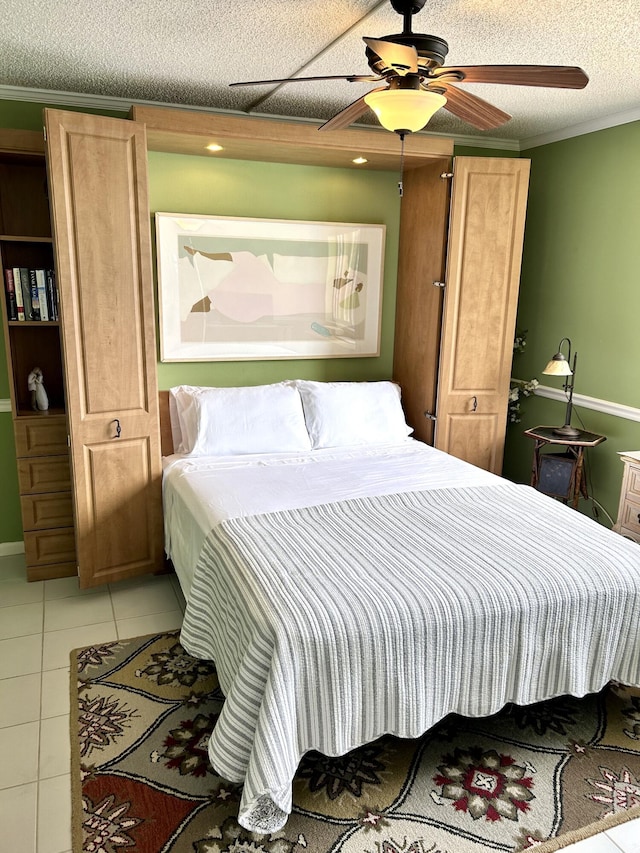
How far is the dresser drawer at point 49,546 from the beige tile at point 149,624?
0.64 m

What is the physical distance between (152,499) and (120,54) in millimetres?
2050

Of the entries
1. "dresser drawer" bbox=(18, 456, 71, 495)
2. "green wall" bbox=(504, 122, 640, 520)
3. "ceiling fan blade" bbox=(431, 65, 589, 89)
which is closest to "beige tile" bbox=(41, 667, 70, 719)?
"dresser drawer" bbox=(18, 456, 71, 495)

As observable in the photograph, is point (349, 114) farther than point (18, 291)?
No

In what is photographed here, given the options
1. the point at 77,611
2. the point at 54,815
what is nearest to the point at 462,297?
the point at 77,611

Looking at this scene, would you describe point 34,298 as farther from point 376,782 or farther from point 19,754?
point 376,782

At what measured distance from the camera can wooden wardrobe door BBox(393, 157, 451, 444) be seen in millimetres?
3783

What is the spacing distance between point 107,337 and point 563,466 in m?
2.54

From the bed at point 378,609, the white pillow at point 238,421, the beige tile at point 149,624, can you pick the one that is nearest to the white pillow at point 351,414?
the white pillow at point 238,421

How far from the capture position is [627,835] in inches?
73.7

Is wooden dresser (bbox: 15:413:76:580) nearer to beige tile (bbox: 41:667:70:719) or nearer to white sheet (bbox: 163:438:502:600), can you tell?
white sheet (bbox: 163:438:502:600)

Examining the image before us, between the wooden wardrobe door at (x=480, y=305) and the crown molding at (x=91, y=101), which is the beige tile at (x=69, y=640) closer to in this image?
the wooden wardrobe door at (x=480, y=305)

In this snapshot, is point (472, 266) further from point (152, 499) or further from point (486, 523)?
point (152, 499)

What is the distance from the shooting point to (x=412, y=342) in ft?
13.5

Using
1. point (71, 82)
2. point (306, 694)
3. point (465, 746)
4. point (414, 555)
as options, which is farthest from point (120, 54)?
point (465, 746)
